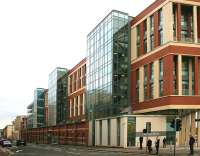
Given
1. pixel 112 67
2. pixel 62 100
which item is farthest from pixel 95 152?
pixel 62 100

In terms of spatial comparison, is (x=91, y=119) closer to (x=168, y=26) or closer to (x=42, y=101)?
(x=168, y=26)

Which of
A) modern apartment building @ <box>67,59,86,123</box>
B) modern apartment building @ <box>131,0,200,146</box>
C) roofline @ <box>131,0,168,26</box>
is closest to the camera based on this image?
modern apartment building @ <box>131,0,200,146</box>

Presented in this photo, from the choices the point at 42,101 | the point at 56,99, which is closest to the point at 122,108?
the point at 56,99

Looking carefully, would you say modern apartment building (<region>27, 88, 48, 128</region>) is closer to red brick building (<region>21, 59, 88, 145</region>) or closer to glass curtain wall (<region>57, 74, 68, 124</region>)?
red brick building (<region>21, 59, 88, 145</region>)

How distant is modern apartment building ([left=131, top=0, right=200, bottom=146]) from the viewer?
207ft

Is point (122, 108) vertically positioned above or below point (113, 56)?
below

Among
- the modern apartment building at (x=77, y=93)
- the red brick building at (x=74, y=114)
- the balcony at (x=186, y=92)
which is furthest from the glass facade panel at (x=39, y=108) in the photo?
the balcony at (x=186, y=92)

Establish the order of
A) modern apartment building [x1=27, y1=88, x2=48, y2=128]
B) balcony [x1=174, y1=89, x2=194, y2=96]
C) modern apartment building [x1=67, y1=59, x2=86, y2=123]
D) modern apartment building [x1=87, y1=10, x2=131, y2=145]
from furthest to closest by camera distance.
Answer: modern apartment building [x1=27, y1=88, x2=48, y2=128], modern apartment building [x1=67, y1=59, x2=86, y2=123], modern apartment building [x1=87, y1=10, x2=131, y2=145], balcony [x1=174, y1=89, x2=194, y2=96]

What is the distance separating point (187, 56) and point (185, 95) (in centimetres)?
600

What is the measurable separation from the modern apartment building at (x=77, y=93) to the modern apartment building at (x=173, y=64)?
41210 mm

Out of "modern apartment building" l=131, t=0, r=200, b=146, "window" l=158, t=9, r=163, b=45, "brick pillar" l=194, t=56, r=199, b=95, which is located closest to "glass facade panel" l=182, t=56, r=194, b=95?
"modern apartment building" l=131, t=0, r=200, b=146

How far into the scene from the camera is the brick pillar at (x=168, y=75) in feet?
205

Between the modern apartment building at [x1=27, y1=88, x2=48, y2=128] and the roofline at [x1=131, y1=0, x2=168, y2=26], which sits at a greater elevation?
the roofline at [x1=131, y1=0, x2=168, y2=26]

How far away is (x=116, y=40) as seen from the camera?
7769 cm
